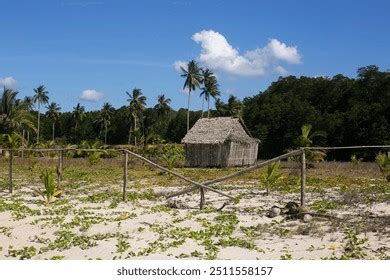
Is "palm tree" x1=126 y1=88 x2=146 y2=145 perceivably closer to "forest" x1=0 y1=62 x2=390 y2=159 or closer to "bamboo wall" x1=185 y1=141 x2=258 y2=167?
"forest" x1=0 y1=62 x2=390 y2=159

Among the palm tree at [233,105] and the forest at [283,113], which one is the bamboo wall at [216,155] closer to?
the forest at [283,113]

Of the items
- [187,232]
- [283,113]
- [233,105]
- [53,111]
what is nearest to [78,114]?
[53,111]

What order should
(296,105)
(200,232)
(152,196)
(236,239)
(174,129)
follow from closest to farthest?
(236,239) < (200,232) < (152,196) < (296,105) < (174,129)

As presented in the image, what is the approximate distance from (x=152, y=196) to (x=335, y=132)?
3217cm

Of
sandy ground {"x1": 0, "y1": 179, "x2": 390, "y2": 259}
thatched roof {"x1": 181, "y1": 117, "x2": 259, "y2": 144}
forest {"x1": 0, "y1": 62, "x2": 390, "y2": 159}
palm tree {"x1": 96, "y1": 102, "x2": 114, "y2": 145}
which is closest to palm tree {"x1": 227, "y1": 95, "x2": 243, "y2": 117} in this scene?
forest {"x1": 0, "y1": 62, "x2": 390, "y2": 159}

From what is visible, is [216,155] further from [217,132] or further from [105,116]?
[105,116]

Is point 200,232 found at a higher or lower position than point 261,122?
lower

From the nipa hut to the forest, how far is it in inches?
140

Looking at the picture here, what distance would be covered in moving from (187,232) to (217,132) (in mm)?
23200

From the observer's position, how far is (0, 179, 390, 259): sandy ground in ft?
24.0
